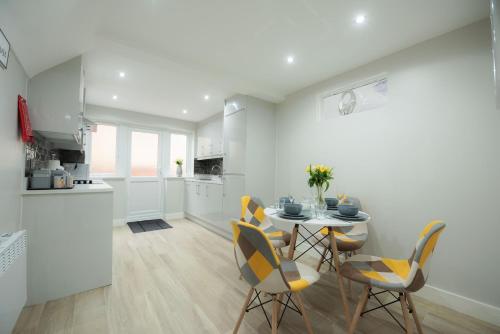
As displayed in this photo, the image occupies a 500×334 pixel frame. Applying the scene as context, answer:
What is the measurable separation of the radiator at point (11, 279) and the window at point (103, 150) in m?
3.12

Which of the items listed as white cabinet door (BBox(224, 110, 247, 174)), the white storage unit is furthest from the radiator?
white cabinet door (BBox(224, 110, 247, 174))

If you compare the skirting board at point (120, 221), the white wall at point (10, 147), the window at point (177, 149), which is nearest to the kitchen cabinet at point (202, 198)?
the window at point (177, 149)

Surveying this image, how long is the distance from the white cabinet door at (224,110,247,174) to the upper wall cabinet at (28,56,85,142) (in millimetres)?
2197

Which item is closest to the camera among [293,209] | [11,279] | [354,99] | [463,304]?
[11,279]

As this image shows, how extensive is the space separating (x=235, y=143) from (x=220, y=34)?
1845 mm

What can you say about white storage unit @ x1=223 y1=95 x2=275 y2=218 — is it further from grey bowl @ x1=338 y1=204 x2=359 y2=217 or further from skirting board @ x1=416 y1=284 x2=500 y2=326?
skirting board @ x1=416 y1=284 x2=500 y2=326

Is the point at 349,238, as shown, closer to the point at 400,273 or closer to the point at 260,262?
the point at 400,273

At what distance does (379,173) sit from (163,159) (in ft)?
15.4

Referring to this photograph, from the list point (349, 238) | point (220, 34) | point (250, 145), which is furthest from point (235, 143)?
point (349, 238)

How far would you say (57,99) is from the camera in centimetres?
Result: 212

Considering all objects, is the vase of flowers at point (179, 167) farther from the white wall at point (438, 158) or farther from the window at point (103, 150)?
the white wall at point (438, 158)

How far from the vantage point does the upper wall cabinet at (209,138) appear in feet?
15.6

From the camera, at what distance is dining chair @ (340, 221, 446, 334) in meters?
1.24

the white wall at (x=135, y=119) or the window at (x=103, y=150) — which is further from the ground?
the white wall at (x=135, y=119)
